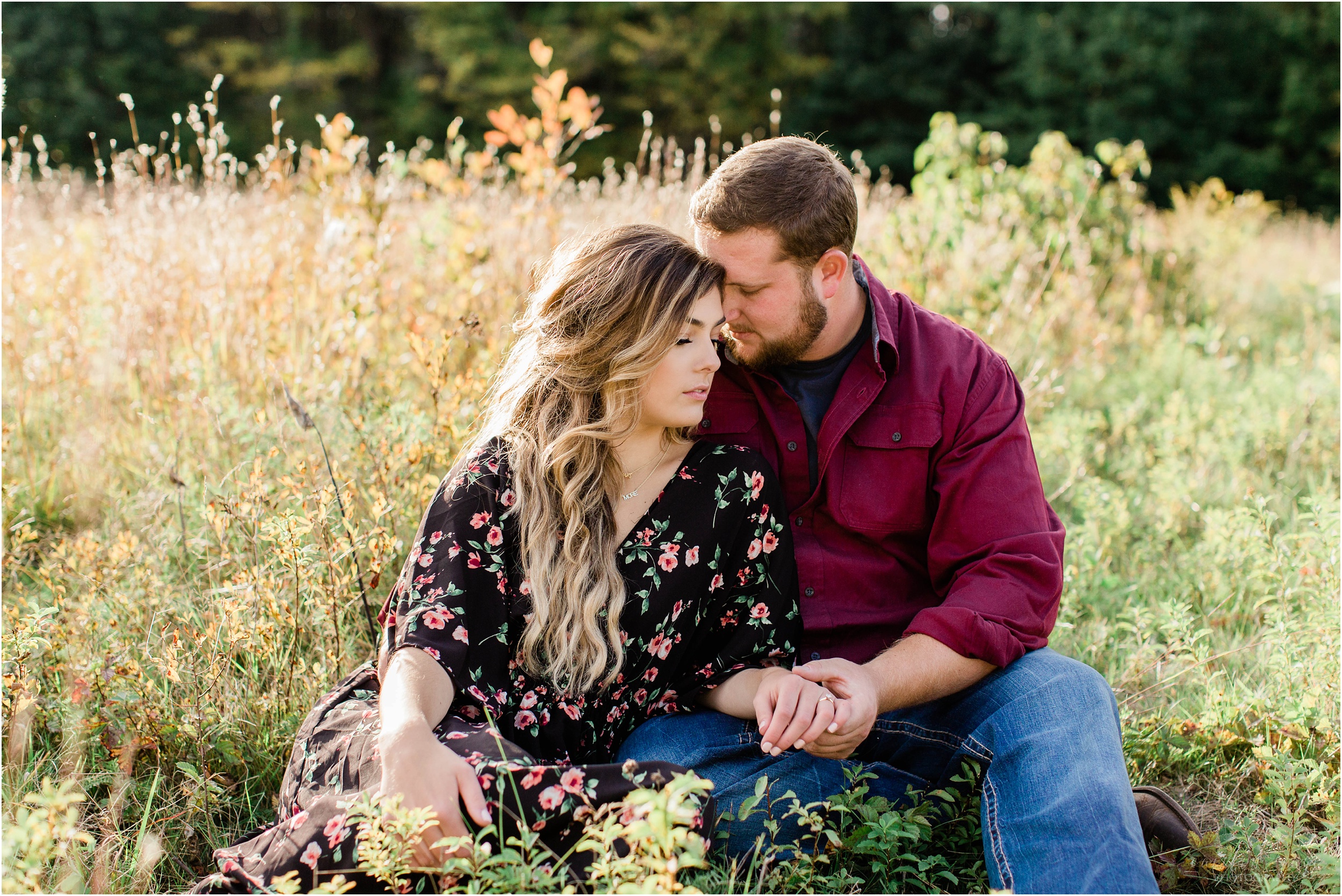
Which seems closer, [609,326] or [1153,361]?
[609,326]

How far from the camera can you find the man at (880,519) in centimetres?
184

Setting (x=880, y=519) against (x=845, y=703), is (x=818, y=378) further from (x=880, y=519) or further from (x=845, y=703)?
(x=845, y=703)

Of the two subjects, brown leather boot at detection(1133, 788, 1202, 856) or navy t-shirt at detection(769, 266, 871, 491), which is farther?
navy t-shirt at detection(769, 266, 871, 491)

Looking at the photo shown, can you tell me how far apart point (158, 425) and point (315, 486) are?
30.0 inches

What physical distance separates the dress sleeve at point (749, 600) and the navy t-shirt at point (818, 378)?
23 centimetres

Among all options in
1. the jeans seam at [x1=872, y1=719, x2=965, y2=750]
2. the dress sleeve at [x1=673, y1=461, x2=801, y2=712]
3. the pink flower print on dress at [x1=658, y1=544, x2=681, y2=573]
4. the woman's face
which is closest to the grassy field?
the jeans seam at [x1=872, y1=719, x2=965, y2=750]

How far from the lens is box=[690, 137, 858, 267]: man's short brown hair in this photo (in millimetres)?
2057

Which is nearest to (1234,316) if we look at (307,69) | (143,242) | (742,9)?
(143,242)

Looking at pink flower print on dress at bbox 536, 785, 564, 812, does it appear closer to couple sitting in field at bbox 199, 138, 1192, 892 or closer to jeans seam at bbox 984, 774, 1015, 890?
couple sitting in field at bbox 199, 138, 1192, 892

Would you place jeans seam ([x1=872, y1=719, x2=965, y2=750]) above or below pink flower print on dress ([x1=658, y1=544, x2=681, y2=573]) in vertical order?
below

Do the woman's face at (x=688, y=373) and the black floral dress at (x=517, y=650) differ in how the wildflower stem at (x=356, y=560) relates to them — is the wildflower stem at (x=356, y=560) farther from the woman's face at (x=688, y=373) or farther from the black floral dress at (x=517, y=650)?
the woman's face at (x=688, y=373)

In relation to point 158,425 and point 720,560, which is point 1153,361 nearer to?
point 720,560

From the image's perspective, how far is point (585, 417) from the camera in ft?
6.63

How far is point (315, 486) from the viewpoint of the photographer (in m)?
2.56
